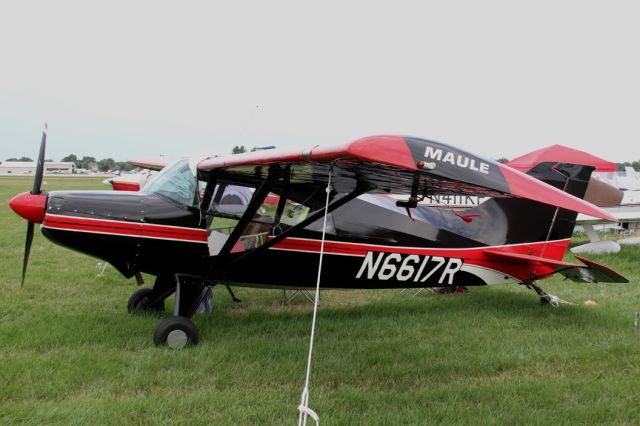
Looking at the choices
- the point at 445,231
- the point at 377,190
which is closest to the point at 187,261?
the point at 377,190

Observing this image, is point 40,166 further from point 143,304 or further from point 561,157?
point 561,157

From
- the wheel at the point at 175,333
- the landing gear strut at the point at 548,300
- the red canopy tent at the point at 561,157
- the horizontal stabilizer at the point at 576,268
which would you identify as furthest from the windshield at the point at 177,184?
the red canopy tent at the point at 561,157

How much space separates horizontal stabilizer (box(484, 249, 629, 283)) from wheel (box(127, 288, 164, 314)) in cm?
402

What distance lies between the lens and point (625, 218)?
13406 millimetres

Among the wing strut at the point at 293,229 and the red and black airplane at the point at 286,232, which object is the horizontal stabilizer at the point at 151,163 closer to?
the red and black airplane at the point at 286,232

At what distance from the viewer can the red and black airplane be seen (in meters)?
4.98

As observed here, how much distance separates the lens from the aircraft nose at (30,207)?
5004 millimetres

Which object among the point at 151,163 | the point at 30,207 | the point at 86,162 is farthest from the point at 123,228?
the point at 86,162

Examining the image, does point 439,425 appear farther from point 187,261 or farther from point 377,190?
point 187,261

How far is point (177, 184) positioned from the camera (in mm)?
5562

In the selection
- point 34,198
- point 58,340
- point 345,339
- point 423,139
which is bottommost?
point 58,340

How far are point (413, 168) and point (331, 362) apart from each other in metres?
2.30

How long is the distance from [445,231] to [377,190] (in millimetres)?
1568

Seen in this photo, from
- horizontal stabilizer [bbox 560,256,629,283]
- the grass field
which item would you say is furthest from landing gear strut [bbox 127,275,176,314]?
horizontal stabilizer [bbox 560,256,629,283]
